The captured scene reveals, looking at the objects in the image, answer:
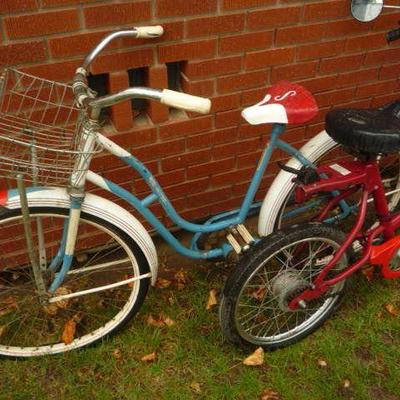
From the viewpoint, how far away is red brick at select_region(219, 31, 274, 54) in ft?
7.13

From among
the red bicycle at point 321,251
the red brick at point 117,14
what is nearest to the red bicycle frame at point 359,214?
the red bicycle at point 321,251

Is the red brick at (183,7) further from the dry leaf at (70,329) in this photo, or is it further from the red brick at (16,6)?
the dry leaf at (70,329)

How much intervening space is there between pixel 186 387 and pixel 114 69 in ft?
4.98

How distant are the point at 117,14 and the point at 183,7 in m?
0.29

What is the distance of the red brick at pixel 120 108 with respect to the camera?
208 centimetres

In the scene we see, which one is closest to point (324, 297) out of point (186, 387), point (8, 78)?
point (186, 387)

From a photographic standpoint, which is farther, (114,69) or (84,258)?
(84,258)

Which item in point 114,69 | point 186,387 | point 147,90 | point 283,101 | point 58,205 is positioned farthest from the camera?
point 186,387

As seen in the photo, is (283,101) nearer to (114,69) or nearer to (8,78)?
(114,69)

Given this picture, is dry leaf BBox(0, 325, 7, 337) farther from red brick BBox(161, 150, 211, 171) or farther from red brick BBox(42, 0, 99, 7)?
red brick BBox(42, 0, 99, 7)

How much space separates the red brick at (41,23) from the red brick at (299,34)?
995mm

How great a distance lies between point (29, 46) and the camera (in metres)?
1.85

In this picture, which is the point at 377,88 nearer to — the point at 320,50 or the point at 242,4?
the point at 320,50

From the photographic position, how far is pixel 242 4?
210 cm
